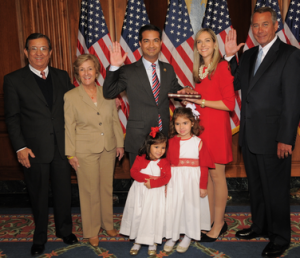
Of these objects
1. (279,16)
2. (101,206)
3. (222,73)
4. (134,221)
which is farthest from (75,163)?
(279,16)

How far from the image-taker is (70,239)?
3.00m

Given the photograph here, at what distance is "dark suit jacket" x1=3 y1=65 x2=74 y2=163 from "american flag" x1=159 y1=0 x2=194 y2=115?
2114mm

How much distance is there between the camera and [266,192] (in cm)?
272

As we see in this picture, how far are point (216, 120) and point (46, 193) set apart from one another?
1878 millimetres

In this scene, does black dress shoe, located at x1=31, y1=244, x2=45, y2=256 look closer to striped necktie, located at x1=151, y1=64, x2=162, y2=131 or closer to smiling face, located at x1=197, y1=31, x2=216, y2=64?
striped necktie, located at x1=151, y1=64, x2=162, y2=131

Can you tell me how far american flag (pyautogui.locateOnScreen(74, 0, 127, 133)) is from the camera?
4.28 meters

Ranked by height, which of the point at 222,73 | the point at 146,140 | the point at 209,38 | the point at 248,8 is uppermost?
the point at 248,8

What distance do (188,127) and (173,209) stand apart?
0.80 metres

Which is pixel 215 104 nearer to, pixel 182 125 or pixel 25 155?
pixel 182 125

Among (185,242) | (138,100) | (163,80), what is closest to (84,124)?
(138,100)

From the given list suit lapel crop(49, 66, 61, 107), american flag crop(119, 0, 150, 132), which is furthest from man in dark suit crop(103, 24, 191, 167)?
american flag crop(119, 0, 150, 132)

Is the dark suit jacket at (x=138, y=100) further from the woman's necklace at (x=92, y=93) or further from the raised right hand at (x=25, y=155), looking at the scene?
the raised right hand at (x=25, y=155)

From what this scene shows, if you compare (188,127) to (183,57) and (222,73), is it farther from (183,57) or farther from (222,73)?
(183,57)

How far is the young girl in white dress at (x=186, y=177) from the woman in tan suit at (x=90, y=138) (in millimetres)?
697
